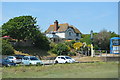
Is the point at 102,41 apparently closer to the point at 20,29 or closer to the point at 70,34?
the point at 70,34

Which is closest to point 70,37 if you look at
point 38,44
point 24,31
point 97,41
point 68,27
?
point 68,27

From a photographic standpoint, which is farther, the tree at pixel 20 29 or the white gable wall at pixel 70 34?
the white gable wall at pixel 70 34

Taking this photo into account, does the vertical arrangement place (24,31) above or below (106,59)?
above

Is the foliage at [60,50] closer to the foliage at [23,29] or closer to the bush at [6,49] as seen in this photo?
the foliage at [23,29]

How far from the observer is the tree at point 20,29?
45.2m

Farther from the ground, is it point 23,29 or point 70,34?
point 70,34

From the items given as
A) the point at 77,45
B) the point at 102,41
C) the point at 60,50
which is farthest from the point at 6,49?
the point at 102,41

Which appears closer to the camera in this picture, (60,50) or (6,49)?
(6,49)

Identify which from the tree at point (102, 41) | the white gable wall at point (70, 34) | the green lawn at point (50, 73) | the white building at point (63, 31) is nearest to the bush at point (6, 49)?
the green lawn at point (50, 73)

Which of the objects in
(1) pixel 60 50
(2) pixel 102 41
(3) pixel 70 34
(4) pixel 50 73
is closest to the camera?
(4) pixel 50 73

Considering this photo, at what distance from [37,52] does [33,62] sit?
61.4 ft

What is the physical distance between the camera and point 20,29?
4531cm

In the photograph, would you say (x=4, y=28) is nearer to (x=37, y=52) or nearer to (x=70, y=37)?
(x=37, y=52)

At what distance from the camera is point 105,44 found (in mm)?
61469
